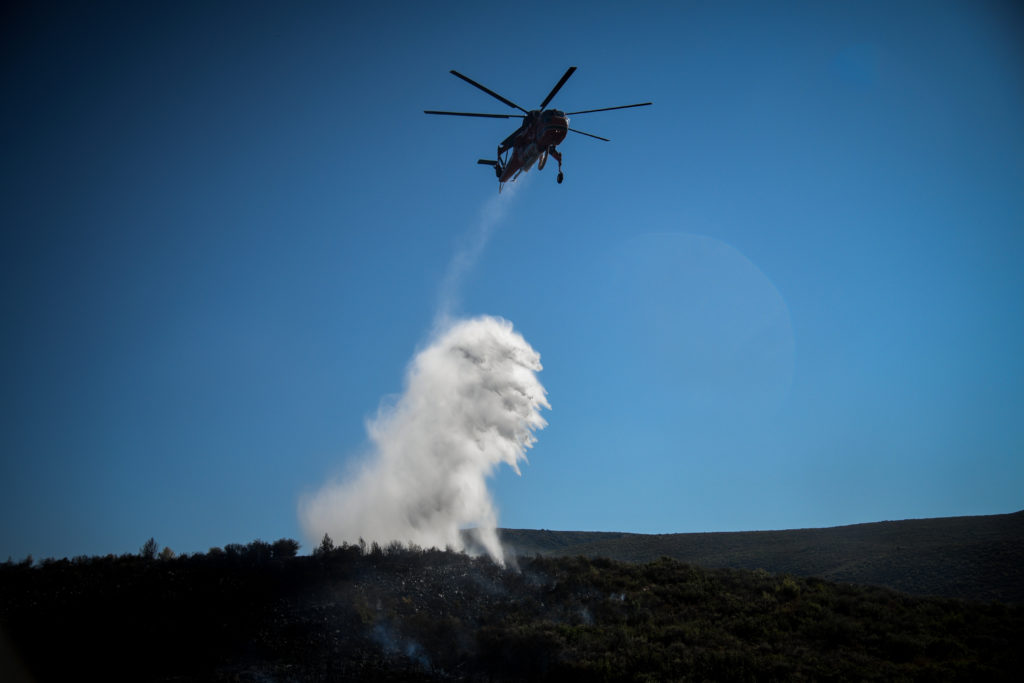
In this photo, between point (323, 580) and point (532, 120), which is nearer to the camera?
point (323, 580)

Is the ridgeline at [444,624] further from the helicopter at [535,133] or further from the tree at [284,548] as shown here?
the helicopter at [535,133]

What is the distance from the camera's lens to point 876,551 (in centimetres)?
4266

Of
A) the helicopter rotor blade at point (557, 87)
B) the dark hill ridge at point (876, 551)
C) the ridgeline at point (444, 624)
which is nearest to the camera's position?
the ridgeline at point (444, 624)

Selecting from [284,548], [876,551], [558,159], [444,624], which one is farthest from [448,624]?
[876,551]

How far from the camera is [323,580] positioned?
22969 mm

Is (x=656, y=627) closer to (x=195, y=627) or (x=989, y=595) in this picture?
(x=195, y=627)

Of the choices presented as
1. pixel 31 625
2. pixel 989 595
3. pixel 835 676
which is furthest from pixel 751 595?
pixel 31 625

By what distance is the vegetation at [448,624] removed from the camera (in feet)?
54.4

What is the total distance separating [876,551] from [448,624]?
1482 inches

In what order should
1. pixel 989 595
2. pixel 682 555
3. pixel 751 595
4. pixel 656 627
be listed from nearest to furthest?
pixel 656 627
pixel 751 595
pixel 989 595
pixel 682 555

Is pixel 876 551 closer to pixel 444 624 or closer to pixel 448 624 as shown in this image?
pixel 448 624

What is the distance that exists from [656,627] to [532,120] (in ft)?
73.9

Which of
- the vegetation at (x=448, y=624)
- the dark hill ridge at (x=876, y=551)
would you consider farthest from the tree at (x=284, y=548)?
the dark hill ridge at (x=876, y=551)

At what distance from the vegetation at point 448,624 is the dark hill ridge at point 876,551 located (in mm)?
11127
